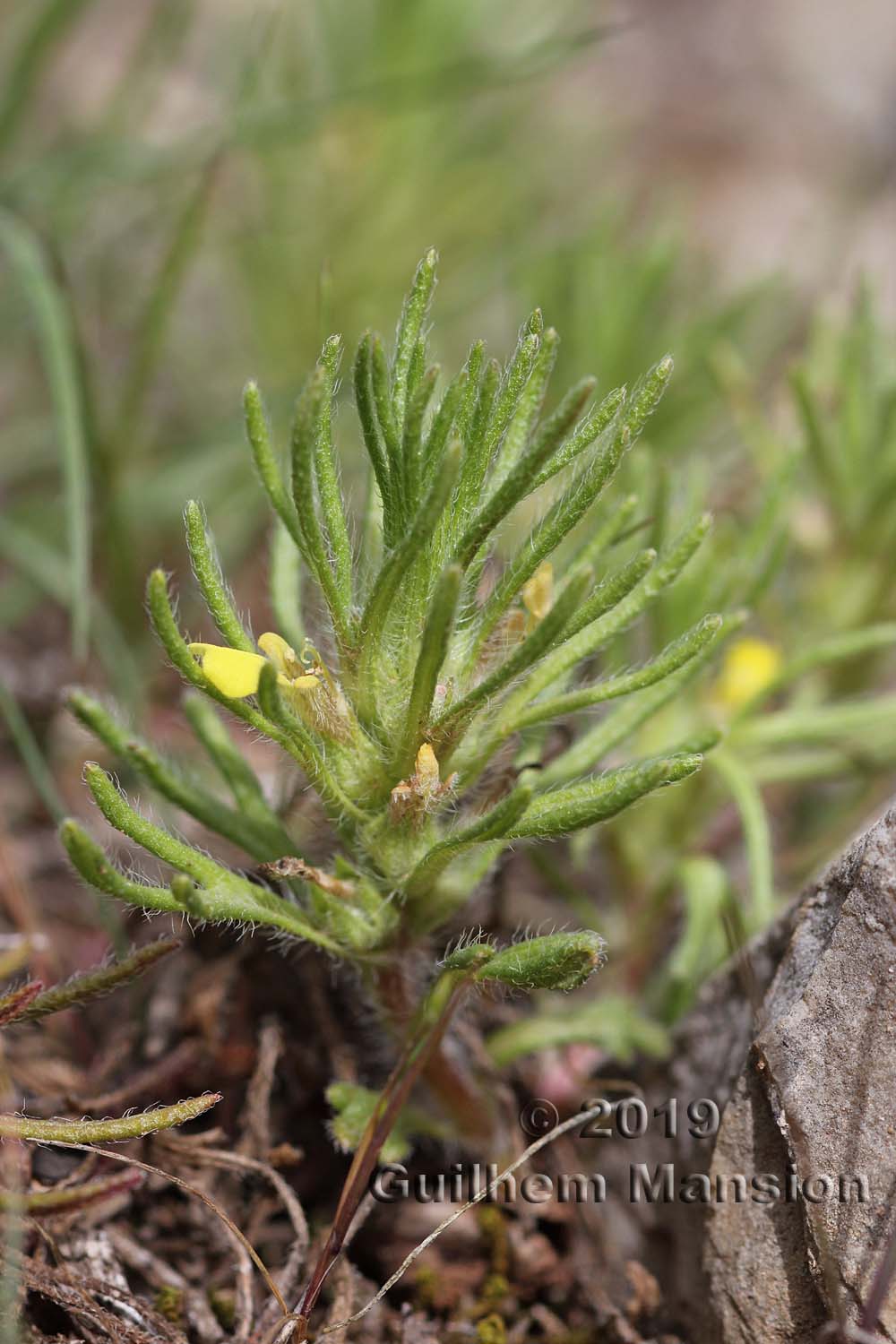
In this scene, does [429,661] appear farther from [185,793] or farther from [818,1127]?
[818,1127]

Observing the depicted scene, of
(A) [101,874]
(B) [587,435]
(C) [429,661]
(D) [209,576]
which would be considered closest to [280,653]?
(D) [209,576]

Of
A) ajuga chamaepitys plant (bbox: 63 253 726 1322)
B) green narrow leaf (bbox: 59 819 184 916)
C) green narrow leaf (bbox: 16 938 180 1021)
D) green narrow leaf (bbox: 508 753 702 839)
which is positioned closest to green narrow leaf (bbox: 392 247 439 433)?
ajuga chamaepitys plant (bbox: 63 253 726 1322)

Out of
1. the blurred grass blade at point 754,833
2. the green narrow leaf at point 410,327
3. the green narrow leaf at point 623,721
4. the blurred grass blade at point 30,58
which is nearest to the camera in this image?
the green narrow leaf at point 410,327

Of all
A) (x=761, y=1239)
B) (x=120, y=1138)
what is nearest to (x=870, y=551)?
(x=761, y=1239)

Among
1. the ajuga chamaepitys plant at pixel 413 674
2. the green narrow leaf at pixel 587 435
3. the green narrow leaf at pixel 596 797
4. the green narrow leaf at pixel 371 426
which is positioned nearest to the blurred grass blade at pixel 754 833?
the ajuga chamaepitys plant at pixel 413 674

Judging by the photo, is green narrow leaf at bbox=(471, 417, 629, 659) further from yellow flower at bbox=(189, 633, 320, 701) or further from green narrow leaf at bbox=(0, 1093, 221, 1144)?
green narrow leaf at bbox=(0, 1093, 221, 1144)

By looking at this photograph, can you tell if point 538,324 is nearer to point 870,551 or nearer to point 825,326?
point 870,551

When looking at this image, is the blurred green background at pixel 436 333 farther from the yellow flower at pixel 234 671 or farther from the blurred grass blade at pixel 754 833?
the yellow flower at pixel 234 671
